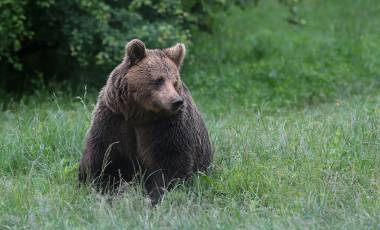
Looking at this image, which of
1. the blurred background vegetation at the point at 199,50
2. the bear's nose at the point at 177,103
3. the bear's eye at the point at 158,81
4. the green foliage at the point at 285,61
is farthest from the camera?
the green foliage at the point at 285,61

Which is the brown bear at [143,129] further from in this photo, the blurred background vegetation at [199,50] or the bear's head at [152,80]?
the blurred background vegetation at [199,50]

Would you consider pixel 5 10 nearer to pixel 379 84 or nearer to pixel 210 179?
pixel 210 179

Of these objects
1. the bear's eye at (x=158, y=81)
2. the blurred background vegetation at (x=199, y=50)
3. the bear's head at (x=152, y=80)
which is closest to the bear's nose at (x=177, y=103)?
the bear's head at (x=152, y=80)

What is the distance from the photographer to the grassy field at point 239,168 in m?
5.06

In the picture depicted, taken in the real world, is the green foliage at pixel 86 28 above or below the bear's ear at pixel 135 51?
below

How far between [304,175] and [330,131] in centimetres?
113

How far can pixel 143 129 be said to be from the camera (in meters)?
5.72

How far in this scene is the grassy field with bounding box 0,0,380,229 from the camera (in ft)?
16.6

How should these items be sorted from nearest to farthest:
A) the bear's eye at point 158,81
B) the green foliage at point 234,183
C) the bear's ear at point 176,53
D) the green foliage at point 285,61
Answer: the green foliage at point 234,183 < the bear's eye at point 158,81 < the bear's ear at point 176,53 < the green foliage at point 285,61

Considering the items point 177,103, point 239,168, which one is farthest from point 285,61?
point 177,103

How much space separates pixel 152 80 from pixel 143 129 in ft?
1.41

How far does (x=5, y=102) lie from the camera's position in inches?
404

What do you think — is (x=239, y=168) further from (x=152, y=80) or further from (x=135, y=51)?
(x=135, y=51)

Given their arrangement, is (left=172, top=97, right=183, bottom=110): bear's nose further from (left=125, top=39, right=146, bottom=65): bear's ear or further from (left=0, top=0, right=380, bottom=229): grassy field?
(left=0, top=0, right=380, bottom=229): grassy field
